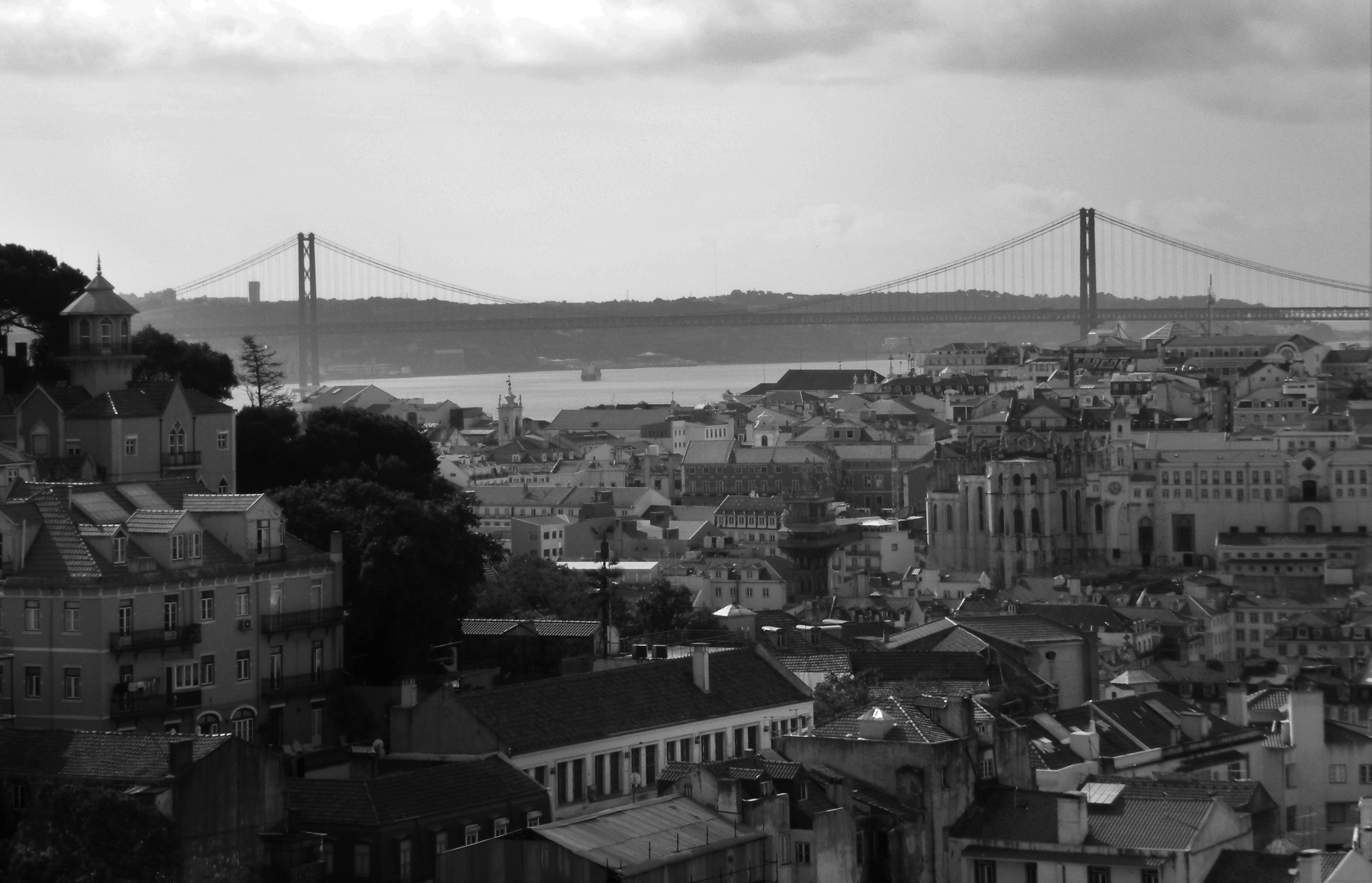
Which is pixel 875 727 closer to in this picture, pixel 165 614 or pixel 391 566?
pixel 165 614

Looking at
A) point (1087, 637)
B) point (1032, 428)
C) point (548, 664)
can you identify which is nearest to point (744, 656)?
point (548, 664)

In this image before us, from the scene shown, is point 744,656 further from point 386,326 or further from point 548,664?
point 386,326

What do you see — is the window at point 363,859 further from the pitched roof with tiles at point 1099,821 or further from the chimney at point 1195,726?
the chimney at point 1195,726

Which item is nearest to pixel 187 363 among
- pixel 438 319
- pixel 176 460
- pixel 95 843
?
pixel 176 460

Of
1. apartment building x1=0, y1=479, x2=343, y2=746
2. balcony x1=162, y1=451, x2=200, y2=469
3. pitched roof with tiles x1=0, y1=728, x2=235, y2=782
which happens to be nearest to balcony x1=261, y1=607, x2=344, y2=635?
apartment building x1=0, y1=479, x2=343, y2=746

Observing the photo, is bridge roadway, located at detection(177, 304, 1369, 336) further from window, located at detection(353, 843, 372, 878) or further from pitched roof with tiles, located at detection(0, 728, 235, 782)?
window, located at detection(353, 843, 372, 878)
